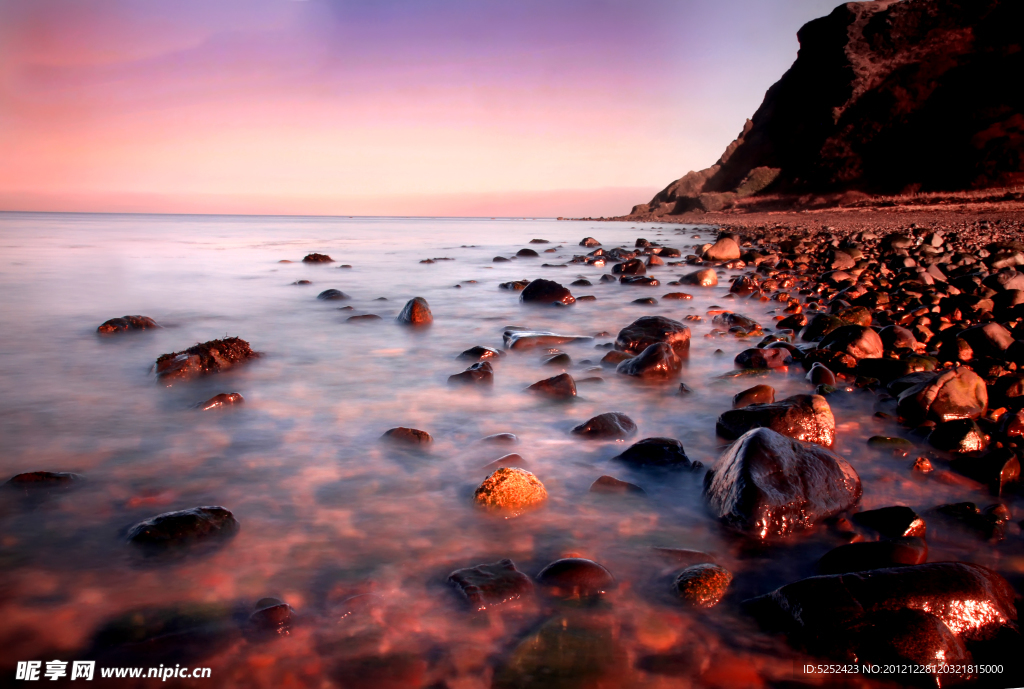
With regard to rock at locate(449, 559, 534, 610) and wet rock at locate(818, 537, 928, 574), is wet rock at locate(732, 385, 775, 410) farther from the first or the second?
rock at locate(449, 559, 534, 610)

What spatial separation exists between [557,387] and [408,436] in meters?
1.21

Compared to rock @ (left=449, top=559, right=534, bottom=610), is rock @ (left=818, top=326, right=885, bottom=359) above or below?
above

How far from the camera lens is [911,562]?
1.94m

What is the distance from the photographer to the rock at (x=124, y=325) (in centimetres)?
598

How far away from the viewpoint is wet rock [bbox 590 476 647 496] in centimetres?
262

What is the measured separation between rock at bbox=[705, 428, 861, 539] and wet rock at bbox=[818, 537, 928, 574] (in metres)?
0.26

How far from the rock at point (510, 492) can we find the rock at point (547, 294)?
18.9ft

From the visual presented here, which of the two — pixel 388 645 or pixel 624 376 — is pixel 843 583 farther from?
pixel 624 376

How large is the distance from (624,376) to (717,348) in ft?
4.46

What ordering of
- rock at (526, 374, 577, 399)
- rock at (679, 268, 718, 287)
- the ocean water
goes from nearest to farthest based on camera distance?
the ocean water, rock at (526, 374, 577, 399), rock at (679, 268, 718, 287)

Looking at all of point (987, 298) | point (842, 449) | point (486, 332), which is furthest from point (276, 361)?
point (987, 298)

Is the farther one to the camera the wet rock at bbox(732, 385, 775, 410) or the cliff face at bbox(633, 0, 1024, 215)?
the cliff face at bbox(633, 0, 1024, 215)

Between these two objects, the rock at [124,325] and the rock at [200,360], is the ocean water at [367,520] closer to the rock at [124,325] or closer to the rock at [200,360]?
the rock at [200,360]

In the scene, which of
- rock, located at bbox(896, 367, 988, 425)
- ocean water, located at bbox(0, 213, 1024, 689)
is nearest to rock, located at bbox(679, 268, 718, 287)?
ocean water, located at bbox(0, 213, 1024, 689)
